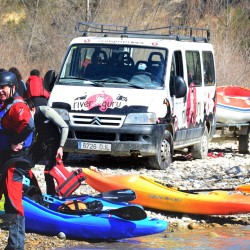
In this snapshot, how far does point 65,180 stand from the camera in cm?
1087

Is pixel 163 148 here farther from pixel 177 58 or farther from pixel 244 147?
pixel 244 147

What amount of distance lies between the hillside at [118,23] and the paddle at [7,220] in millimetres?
19945

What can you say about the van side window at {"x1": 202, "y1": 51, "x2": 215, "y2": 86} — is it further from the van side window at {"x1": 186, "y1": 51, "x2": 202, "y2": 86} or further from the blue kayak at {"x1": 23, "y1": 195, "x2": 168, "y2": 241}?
the blue kayak at {"x1": 23, "y1": 195, "x2": 168, "y2": 241}

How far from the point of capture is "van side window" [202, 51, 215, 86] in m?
17.7

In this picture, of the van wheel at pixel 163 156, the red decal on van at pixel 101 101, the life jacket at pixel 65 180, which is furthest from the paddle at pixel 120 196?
the van wheel at pixel 163 156

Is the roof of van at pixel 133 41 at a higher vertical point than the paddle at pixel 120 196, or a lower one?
higher

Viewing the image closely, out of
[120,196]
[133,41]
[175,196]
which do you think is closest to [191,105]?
[133,41]

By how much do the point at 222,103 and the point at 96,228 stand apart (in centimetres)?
986

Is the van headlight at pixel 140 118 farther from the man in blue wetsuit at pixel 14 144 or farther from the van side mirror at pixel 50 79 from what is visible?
the man in blue wetsuit at pixel 14 144

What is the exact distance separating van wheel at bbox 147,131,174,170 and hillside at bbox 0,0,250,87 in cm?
1270

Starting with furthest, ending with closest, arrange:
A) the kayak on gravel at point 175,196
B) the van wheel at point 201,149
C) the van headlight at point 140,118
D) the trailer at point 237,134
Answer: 1. the trailer at point 237,134
2. the van wheel at point 201,149
3. the van headlight at point 140,118
4. the kayak on gravel at point 175,196

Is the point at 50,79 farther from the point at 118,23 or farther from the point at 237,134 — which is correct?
the point at 118,23

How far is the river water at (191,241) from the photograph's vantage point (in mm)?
9688

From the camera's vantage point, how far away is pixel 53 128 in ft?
36.4
